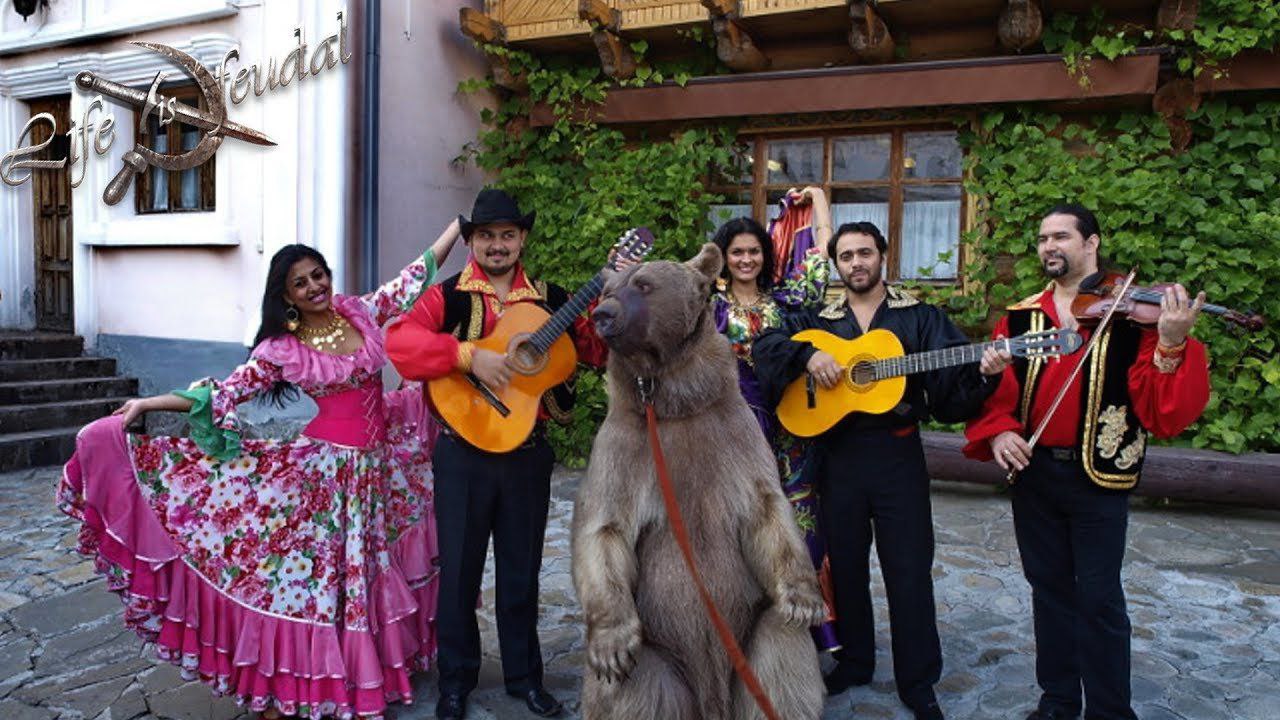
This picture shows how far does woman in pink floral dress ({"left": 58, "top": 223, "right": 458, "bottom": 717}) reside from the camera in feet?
10.1

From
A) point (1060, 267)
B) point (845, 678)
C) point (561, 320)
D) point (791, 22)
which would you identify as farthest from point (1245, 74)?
point (561, 320)

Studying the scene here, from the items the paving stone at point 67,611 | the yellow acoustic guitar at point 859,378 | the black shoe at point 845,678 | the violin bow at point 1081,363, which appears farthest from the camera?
the paving stone at point 67,611

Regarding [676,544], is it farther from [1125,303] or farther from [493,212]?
[1125,303]

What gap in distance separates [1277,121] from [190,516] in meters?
7.79

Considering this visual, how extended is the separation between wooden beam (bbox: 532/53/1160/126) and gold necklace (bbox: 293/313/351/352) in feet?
16.6

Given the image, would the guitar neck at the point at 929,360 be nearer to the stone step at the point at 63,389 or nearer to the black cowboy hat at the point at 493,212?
the black cowboy hat at the point at 493,212

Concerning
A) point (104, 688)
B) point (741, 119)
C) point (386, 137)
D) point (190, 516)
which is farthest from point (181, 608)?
point (741, 119)

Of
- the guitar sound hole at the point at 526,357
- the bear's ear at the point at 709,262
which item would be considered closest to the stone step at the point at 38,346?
the guitar sound hole at the point at 526,357

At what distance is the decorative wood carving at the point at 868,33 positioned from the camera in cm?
674

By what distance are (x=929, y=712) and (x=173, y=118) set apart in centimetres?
834

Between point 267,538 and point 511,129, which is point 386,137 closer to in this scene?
point 511,129

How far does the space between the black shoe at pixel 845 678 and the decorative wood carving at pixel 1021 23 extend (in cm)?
538

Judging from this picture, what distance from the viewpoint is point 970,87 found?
270 inches

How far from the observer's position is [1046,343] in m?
2.91
